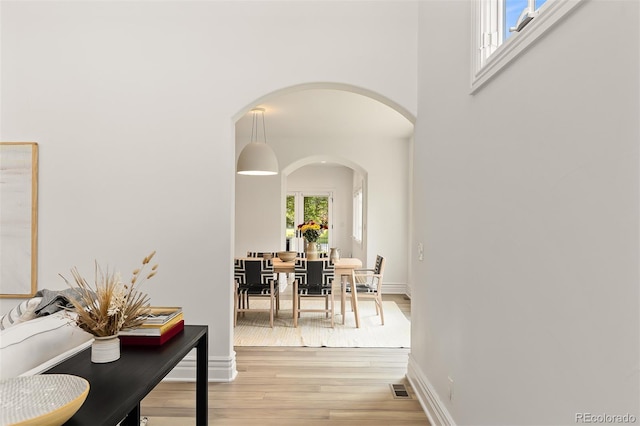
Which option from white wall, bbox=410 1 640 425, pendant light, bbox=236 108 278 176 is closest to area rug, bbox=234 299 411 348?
pendant light, bbox=236 108 278 176

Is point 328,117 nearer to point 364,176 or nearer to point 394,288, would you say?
point 364,176

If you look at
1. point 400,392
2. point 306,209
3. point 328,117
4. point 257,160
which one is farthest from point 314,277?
point 306,209

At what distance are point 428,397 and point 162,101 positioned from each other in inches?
113

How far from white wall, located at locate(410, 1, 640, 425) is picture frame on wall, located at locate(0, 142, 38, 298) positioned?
3.06 metres

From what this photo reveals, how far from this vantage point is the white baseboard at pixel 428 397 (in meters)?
2.55

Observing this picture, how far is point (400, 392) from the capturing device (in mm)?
3229

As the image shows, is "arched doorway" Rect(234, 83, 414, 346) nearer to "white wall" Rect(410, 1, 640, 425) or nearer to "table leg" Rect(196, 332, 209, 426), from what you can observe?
"white wall" Rect(410, 1, 640, 425)

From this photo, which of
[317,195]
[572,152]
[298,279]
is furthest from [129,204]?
[317,195]

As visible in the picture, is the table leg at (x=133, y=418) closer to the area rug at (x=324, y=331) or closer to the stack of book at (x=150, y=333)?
the stack of book at (x=150, y=333)

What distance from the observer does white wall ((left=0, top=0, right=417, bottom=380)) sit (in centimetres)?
343

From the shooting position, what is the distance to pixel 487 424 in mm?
1894

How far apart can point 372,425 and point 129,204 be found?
2.36 m

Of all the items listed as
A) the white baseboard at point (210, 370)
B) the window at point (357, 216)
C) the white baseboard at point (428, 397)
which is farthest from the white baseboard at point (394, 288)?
the white baseboard at point (210, 370)

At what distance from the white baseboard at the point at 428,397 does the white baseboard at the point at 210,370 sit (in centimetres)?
139
